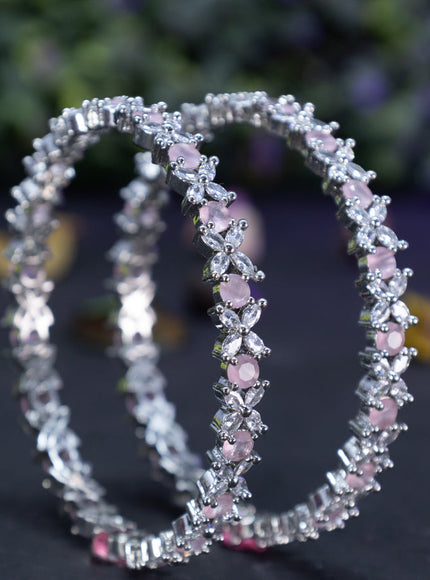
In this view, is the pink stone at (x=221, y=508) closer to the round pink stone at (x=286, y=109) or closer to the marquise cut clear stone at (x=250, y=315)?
the marquise cut clear stone at (x=250, y=315)

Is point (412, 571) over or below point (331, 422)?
below

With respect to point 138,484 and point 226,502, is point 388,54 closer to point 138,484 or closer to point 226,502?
point 138,484

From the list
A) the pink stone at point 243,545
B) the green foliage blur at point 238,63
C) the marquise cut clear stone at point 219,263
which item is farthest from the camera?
the green foliage blur at point 238,63

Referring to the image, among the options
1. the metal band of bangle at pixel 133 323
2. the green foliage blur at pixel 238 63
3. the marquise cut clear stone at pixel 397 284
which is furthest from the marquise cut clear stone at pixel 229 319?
the green foliage blur at pixel 238 63

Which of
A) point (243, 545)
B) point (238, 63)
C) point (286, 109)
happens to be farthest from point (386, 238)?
point (238, 63)

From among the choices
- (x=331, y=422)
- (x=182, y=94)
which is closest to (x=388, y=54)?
(x=182, y=94)

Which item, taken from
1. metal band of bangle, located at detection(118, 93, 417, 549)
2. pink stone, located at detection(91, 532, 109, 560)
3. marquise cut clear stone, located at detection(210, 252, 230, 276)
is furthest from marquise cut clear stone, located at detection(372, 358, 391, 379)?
pink stone, located at detection(91, 532, 109, 560)

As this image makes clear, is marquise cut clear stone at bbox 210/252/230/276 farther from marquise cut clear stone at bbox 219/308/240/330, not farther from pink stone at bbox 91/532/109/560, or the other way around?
pink stone at bbox 91/532/109/560
